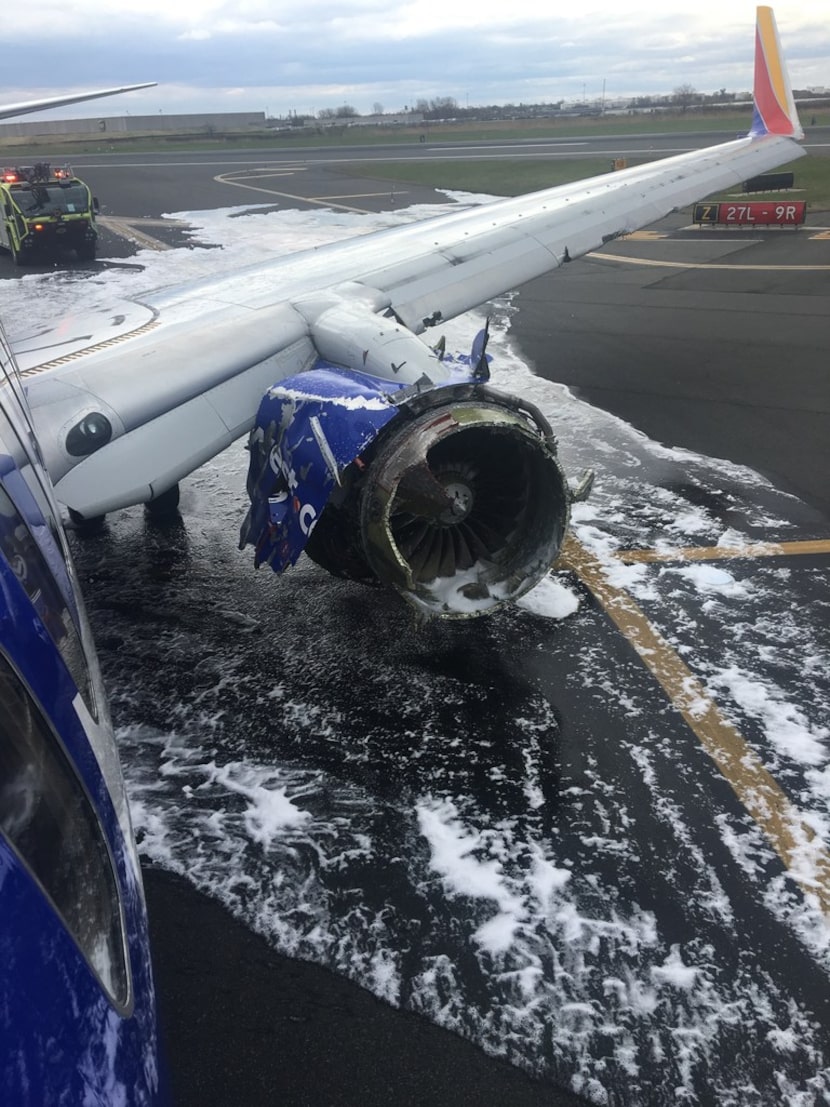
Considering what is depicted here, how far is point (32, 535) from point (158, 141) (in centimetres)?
10240

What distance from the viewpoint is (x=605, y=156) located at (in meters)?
47.6

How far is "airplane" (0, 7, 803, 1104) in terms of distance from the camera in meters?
2.32

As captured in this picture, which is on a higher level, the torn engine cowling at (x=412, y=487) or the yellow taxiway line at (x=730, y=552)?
the torn engine cowling at (x=412, y=487)

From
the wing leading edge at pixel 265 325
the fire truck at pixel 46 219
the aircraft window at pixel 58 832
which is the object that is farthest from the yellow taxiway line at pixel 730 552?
the fire truck at pixel 46 219

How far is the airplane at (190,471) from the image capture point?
2.32 metres

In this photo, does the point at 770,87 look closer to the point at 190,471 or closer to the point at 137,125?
the point at 190,471

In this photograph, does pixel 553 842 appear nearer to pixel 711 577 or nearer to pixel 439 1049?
pixel 439 1049

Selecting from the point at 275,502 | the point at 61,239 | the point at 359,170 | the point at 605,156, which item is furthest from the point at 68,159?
the point at 275,502

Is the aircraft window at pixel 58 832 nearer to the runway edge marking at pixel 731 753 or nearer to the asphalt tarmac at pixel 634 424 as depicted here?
the asphalt tarmac at pixel 634 424

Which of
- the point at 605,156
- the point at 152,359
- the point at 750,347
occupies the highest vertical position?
the point at 605,156

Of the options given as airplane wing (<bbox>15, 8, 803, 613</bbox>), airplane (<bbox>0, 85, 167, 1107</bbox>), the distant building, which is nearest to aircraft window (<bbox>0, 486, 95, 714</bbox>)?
airplane (<bbox>0, 85, 167, 1107</bbox>)

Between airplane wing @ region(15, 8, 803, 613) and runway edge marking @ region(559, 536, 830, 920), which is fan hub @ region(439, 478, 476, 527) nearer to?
airplane wing @ region(15, 8, 803, 613)

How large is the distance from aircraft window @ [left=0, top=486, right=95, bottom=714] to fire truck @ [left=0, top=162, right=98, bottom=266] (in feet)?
84.2

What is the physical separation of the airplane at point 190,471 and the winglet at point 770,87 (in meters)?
8.58
